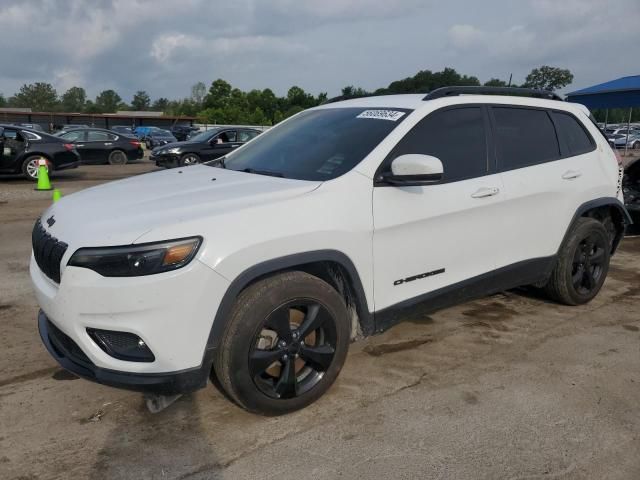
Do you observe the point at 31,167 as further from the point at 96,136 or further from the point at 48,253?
the point at 48,253

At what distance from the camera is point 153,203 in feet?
9.45

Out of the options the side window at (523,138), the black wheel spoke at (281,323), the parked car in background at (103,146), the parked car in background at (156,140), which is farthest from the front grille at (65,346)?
the parked car in background at (156,140)

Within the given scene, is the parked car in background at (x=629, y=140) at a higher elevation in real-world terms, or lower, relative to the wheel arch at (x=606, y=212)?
higher

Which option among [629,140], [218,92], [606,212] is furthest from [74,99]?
[606,212]

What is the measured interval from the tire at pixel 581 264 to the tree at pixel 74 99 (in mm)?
122420

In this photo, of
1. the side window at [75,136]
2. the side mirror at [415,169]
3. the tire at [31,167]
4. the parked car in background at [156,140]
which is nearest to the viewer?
the side mirror at [415,169]

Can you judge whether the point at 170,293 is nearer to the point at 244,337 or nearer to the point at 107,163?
the point at 244,337

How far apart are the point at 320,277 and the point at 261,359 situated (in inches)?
24.1

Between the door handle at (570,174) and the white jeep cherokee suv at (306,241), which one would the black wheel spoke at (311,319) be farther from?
the door handle at (570,174)

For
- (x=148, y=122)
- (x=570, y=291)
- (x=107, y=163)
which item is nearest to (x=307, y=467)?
(x=570, y=291)

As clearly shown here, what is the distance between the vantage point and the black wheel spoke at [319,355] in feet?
9.80

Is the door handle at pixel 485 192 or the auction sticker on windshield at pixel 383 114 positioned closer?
the auction sticker on windshield at pixel 383 114

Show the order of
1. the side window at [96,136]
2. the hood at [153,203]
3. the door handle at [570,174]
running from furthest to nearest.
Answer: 1. the side window at [96,136]
2. the door handle at [570,174]
3. the hood at [153,203]

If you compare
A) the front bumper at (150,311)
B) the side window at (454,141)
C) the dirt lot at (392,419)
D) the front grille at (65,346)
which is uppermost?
the side window at (454,141)
